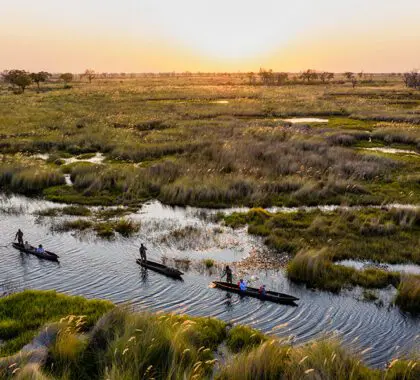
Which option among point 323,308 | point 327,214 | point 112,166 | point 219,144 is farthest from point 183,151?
point 323,308

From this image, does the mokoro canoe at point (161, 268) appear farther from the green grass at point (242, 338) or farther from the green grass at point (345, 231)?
the green grass at point (345, 231)

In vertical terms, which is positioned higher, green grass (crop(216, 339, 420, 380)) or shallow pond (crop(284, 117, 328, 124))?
A: shallow pond (crop(284, 117, 328, 124))

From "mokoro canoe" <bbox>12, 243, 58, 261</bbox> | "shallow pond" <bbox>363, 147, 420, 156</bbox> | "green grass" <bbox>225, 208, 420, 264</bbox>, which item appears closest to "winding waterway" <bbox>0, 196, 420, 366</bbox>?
"mokoro canoe" <bbox>12, 243, 58, 261</bbox>

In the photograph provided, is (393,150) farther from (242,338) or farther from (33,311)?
(33,311)

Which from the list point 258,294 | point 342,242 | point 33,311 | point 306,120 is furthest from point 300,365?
point 306,120

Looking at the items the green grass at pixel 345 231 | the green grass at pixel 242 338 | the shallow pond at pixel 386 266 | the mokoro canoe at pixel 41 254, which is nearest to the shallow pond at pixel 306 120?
the green grass at pixel 345 231

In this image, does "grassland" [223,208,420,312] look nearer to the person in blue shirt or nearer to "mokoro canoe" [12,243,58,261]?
the person in blue shirt
